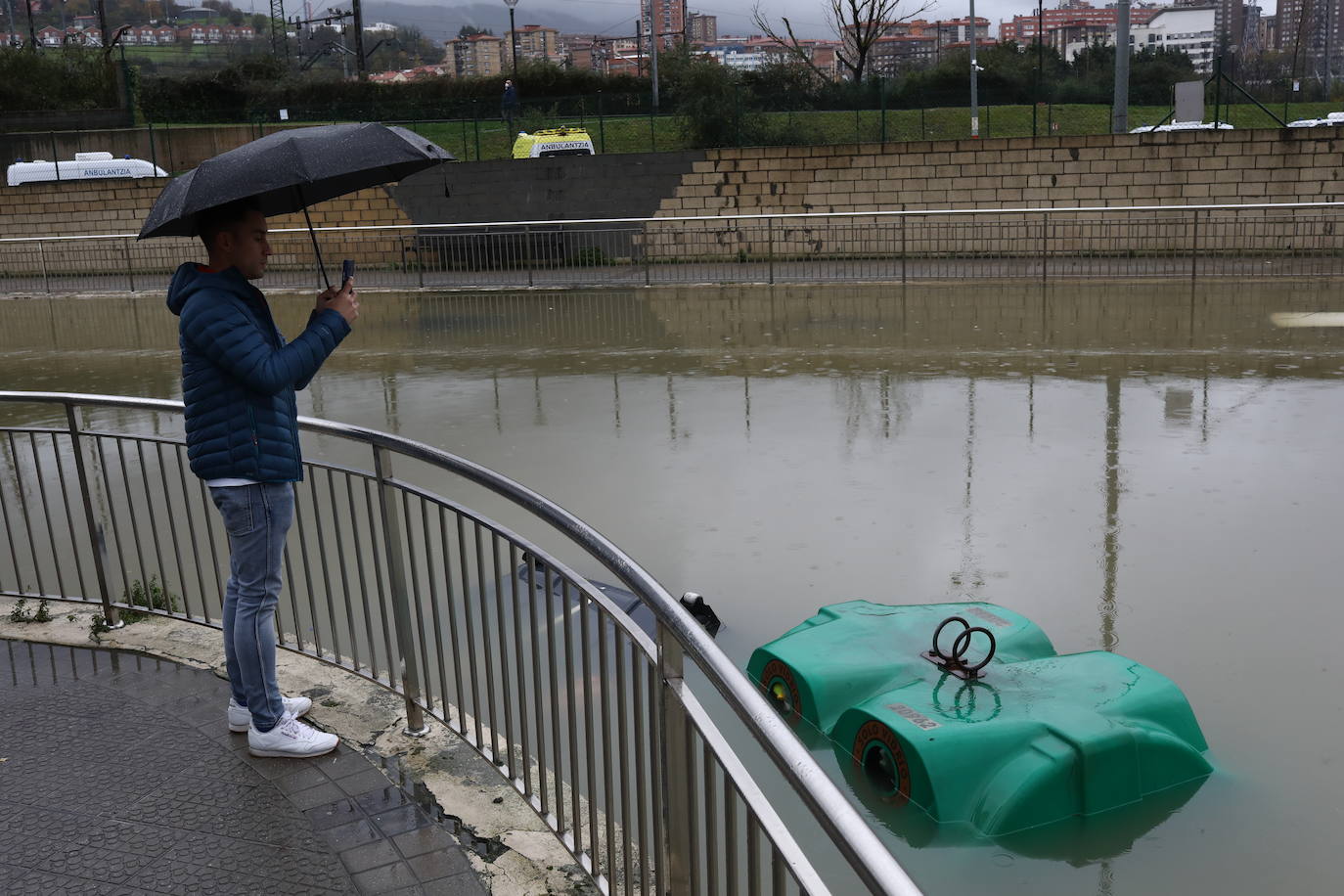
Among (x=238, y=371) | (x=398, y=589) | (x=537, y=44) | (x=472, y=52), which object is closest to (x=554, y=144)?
(x=398, y=589)

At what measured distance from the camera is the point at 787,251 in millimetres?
22781

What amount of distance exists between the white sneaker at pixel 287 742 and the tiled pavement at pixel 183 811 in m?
0.03

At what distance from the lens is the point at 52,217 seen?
91.8ft

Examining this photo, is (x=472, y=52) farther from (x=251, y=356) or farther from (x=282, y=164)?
(x=251, y=356)

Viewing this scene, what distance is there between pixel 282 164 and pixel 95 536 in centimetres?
225

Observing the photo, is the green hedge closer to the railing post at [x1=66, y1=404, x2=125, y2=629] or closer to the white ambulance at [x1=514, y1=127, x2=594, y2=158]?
→ the white ambulance at [x1=514, y1=127, x2=594, y2=158]

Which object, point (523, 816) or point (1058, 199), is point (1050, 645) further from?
point (1058, 199)

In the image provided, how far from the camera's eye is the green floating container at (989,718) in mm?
4262

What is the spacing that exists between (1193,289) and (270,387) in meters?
15.9

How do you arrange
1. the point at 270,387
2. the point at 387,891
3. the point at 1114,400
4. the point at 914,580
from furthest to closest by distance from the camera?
the point at 1114,400 < the point at 914,580 < the point at 270,387 < the point at 387,891

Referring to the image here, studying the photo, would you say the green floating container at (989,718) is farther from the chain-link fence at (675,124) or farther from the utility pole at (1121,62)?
the chain-link fence at (675,124)

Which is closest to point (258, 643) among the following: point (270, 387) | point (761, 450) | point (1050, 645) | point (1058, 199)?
point (270, 387)

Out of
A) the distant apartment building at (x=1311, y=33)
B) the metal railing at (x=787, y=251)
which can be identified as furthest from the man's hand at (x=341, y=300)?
the distant apartment building at (x=1311, y=33)

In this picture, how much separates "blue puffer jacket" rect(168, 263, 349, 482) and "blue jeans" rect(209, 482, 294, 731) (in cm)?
7
